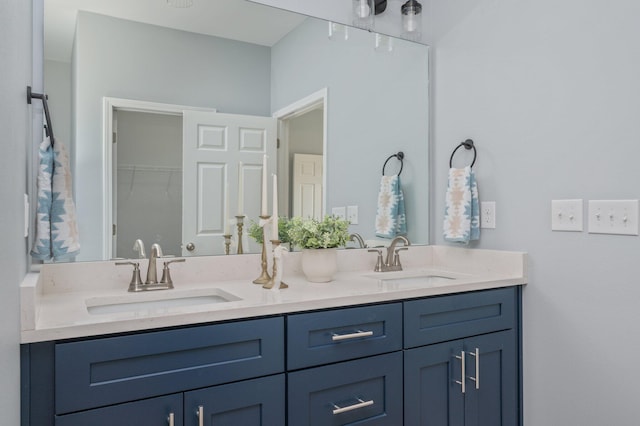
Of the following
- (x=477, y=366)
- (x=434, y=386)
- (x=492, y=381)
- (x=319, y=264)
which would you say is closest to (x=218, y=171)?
(x=319, y=264)

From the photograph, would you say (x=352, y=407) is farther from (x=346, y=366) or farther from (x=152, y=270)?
(x=152, y=270)

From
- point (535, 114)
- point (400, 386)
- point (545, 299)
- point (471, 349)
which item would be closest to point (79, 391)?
point (400, 386)

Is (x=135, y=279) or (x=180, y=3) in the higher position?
(x=180, y=3)

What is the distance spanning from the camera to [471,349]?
1726 millimetres

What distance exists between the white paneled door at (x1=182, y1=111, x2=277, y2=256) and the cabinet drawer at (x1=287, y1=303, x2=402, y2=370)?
60cm

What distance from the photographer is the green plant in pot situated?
1.75m

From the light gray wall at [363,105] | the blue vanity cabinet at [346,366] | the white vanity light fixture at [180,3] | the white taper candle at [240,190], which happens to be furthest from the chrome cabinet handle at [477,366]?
the white vanity light fixture at [180,3]

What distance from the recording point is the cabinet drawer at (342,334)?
1345 mm

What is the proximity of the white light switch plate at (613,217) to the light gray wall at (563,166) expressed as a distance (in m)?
0.02

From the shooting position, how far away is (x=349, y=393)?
56.8 inches

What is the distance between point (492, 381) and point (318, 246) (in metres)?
0.90

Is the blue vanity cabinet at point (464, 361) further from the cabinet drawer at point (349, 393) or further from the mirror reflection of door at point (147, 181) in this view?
the mirror reflection of door at point (147, 181)

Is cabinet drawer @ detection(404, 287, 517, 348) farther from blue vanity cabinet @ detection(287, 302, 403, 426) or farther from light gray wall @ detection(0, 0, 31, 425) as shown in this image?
light gray wall @ detection(0, 0, 31, 425)

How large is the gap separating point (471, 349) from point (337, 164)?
3.32ft
